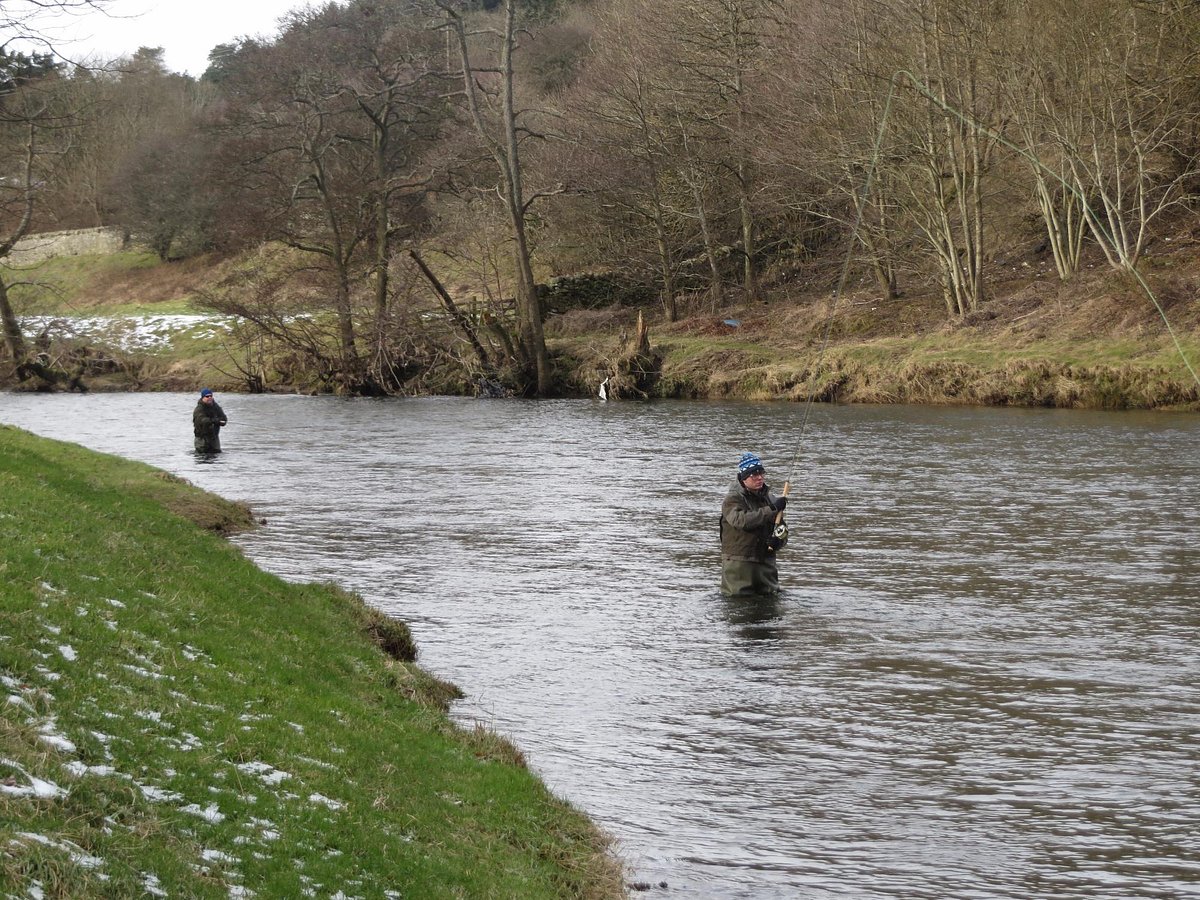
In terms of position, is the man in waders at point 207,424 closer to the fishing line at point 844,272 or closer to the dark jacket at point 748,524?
the fishing line at point 844,272

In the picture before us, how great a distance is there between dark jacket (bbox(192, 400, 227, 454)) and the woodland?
6477 mm

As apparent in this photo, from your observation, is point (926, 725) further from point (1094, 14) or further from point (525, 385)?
point (525, 385)

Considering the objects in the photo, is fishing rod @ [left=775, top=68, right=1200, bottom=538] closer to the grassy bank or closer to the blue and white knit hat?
the blue and white knit hat

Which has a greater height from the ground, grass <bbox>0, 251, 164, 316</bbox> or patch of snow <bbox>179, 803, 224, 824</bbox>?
grass <bbox>0, 251, 164, 316</bbox>

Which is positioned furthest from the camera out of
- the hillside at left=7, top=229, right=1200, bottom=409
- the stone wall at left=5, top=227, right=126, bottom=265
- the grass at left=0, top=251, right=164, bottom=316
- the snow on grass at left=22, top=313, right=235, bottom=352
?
the stone wall at left=5, top=227, right=126, bottom=265

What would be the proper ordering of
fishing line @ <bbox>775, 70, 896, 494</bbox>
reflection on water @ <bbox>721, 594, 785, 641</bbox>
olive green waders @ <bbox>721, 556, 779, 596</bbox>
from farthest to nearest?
fishing line @ <bbox>775, 70, 896, 494</bbox>, olive green waders @ <bbox>721, 556, 779, 596</bbox>, reflection on water @ <bbox>721, 594, 785, 641</bbox>

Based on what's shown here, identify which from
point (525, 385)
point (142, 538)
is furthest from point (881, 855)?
point (525, 385)

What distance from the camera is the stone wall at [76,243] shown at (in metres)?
92.6

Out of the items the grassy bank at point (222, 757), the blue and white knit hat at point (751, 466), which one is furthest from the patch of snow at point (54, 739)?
the blue and white knit hat at point (751, 466)

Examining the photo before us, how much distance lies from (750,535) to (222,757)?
30.3ft

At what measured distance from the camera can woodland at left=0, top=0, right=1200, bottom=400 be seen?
1565 inches

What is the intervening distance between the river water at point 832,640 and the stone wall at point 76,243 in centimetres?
6775

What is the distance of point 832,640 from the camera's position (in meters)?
14.1

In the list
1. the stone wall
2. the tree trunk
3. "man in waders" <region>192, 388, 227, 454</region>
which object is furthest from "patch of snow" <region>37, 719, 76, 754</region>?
the stone wall
